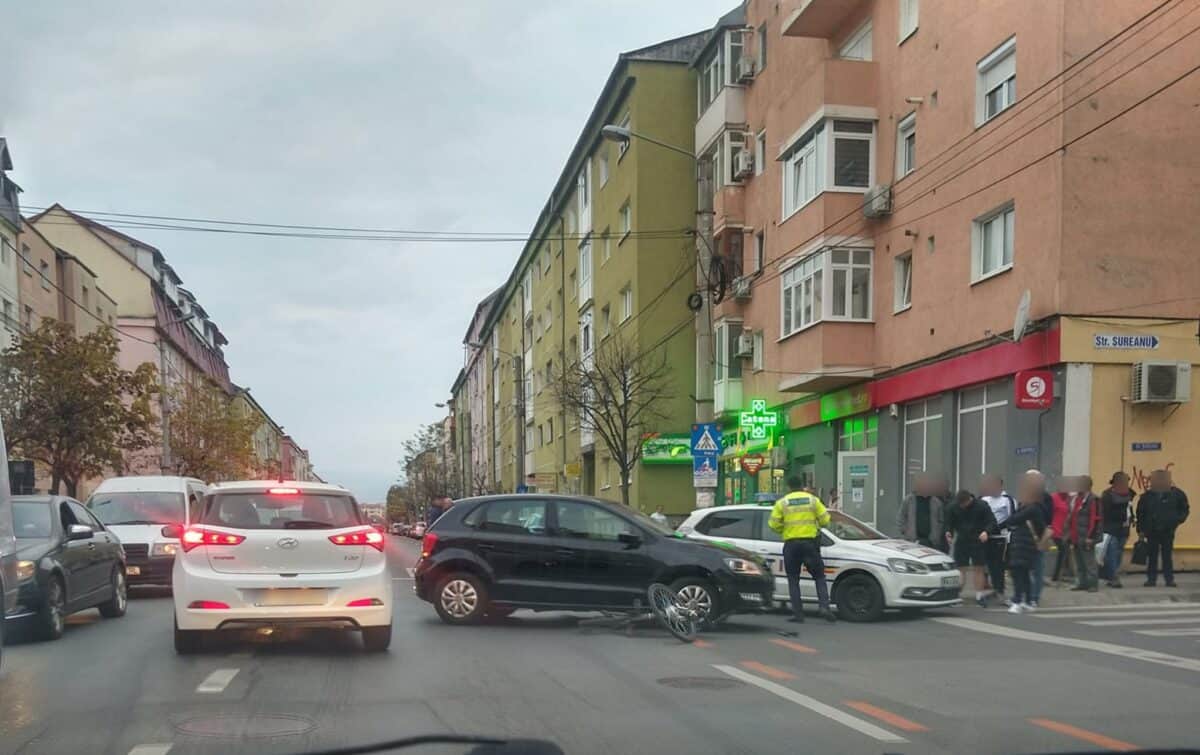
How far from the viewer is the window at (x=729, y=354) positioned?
3241 cm

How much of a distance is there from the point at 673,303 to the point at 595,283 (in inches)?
303

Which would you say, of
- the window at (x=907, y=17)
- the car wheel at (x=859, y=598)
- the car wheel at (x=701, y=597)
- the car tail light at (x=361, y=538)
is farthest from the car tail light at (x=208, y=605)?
the window at (x=907, y=17)

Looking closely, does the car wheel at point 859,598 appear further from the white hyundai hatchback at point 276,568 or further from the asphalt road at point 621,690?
the white hyundai hatchback at point 276,568

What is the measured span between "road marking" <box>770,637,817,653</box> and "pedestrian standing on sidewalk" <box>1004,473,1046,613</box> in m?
4.11

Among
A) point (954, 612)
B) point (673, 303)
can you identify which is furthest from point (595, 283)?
point (954, 612)

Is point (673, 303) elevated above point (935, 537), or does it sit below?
above

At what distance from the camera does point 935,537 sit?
1711 cm

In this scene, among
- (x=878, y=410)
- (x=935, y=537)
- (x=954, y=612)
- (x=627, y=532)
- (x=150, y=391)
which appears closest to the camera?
(x=627, y=532)

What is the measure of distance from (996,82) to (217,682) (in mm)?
16632

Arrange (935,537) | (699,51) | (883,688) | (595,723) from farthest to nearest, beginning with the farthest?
1. (699,51)
2. (935,537)
3. (883,688)
4. (595,723)

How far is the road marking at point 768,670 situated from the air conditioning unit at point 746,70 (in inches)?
948

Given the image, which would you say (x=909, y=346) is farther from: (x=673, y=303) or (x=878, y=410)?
(x=673, y=303)

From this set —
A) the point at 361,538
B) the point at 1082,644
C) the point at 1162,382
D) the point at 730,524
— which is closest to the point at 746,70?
the point at 1162,382

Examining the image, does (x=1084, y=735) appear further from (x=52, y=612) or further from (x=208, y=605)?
(x=52, y=612)
